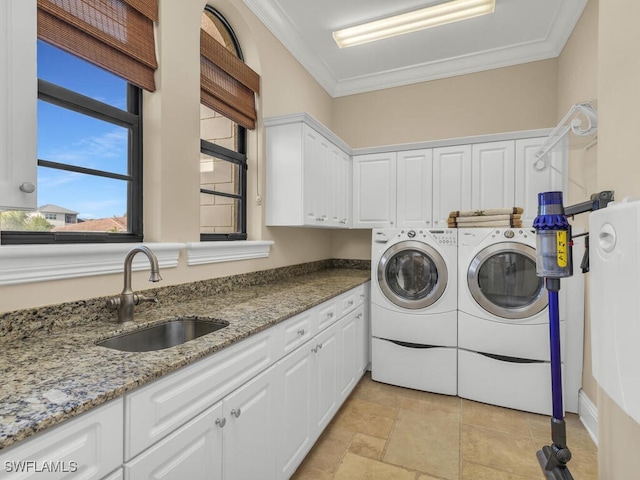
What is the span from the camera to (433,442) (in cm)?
205

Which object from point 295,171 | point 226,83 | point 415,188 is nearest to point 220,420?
point 295,171

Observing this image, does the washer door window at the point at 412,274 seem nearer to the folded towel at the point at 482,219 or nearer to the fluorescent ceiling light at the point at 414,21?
the folded towel at the point at 482,219

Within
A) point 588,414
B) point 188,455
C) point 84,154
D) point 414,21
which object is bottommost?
point 588,414

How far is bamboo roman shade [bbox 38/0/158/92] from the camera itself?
1340mm

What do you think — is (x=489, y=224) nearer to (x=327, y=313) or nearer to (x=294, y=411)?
(x=327, y=313)

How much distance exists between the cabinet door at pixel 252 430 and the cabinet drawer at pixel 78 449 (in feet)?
1.37

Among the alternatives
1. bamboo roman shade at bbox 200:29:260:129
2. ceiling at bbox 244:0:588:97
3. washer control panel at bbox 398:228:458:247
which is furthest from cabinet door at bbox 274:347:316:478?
ceiling at bbox 244:0:588:97

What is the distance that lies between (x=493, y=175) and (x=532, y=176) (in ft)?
0.99

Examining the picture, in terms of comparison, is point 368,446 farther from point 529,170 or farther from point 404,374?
point 529,170

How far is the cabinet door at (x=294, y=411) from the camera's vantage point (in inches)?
60.5

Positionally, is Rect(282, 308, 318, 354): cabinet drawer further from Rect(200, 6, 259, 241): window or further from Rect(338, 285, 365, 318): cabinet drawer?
Rect(200, 6, 259, 241): window

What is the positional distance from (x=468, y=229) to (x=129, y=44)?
2.46 m

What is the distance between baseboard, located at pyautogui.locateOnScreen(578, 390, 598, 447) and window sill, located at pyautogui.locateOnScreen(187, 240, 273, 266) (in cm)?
246

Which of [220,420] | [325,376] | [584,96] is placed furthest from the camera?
[584,96]
